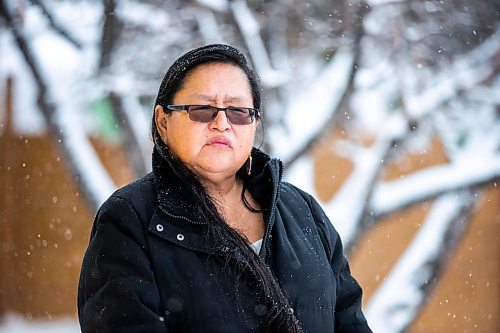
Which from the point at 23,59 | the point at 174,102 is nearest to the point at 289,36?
the point at 23,59

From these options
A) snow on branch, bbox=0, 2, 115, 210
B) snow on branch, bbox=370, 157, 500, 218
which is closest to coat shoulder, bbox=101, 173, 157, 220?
snow on branch, bbox=0, 2, 115, 210

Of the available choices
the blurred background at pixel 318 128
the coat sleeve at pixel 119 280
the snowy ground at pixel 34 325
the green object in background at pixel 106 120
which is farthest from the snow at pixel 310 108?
the coat sleeve at pixel 119 280

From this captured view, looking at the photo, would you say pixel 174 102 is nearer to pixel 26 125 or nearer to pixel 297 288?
pixel 297 288

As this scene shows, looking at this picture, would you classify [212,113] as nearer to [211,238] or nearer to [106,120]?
[211,238]

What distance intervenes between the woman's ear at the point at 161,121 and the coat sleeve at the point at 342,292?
1.47ft

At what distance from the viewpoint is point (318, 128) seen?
3348 millimetres

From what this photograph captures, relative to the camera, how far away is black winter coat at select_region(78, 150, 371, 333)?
4.67 feet

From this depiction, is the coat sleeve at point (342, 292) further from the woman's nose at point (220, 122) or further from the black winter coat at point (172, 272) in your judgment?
the woman's nose at point (220, 122)

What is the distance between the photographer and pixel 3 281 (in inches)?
123

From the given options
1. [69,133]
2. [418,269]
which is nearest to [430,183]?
[418,269]

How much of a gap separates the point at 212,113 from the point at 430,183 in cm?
216

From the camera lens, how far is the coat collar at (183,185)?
154cm

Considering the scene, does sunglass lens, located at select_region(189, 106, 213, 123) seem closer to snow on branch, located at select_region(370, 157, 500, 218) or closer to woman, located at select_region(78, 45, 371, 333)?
woman, located at select_region(78, 45, 371, 333)

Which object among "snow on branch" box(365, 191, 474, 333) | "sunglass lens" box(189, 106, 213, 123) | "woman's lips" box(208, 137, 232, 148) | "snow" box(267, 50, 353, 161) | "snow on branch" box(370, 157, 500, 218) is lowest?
"snow on branch" box(365, 191, 474, 333)
